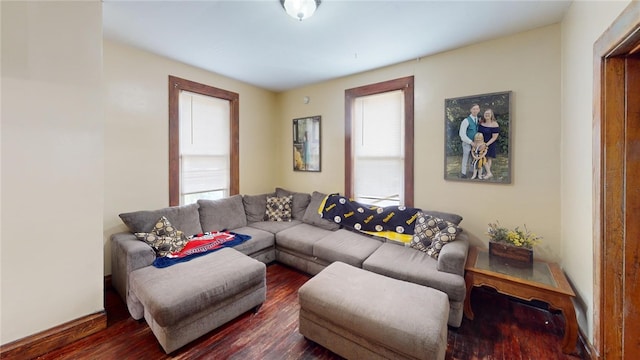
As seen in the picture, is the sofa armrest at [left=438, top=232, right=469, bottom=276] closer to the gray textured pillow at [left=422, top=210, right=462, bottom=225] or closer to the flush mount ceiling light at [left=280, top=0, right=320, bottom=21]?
the gray textured pillow at [left=422, top=210, right=462, bottom=225]

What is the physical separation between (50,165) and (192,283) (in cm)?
132

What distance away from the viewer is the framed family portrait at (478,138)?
2.44 metres

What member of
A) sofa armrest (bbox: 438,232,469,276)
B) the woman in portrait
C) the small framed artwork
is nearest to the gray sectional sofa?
sofa armrest (bbox: 438,232,469,276)

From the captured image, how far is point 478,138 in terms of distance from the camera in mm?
2557

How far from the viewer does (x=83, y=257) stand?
6.25ft

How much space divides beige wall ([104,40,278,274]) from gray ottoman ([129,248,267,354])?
1.11 m

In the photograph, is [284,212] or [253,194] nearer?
[284,212]

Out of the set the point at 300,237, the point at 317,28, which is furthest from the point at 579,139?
the point at 300,237

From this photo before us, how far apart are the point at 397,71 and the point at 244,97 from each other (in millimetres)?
2349

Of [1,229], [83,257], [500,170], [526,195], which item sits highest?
[500,170]

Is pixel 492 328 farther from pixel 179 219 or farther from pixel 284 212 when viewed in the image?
pixel 179 219

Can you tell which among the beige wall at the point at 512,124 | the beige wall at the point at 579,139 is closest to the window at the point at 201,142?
the beige wall at the point at 512,124

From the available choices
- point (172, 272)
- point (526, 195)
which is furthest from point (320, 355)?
point (526, 195)

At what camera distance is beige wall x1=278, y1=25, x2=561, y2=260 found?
226 cm
